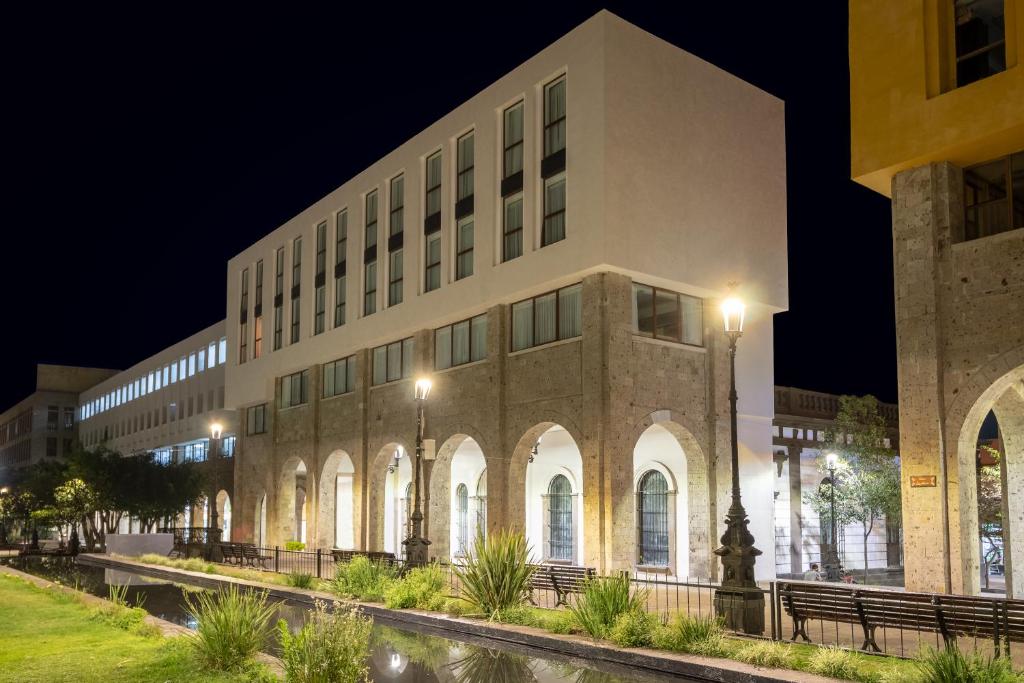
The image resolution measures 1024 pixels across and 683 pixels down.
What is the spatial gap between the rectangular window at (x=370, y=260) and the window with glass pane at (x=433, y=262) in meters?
4.10

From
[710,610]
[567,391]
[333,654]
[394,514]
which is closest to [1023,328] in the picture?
[710,610]

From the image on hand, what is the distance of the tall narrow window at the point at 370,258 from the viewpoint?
36.9 metres

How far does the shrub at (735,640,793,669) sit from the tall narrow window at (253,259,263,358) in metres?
37.3

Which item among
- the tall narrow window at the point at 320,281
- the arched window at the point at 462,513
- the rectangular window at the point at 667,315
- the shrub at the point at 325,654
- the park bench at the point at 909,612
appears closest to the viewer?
the shrub at the point at 325,654

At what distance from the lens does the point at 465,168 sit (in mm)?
31625

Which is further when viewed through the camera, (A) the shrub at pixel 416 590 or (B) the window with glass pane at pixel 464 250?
(B) the window with glass pane at pixel 464 250

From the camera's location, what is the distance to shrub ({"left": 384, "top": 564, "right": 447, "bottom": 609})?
18.7 m

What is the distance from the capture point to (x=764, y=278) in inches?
1142

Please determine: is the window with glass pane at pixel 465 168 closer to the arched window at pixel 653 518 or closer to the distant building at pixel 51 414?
the arched window at pixel 653 518

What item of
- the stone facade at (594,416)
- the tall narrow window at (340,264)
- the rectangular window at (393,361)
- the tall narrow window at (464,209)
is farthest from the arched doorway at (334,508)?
the tall narrow window at (464,209)

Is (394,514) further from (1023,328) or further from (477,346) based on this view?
(1023,328)

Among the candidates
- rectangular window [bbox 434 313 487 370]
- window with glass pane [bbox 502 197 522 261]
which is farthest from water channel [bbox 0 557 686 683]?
window with glass pane [bbox 502 197 522 261]

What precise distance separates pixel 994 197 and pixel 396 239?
21.4 m

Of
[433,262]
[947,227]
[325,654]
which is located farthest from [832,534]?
[325,654]
